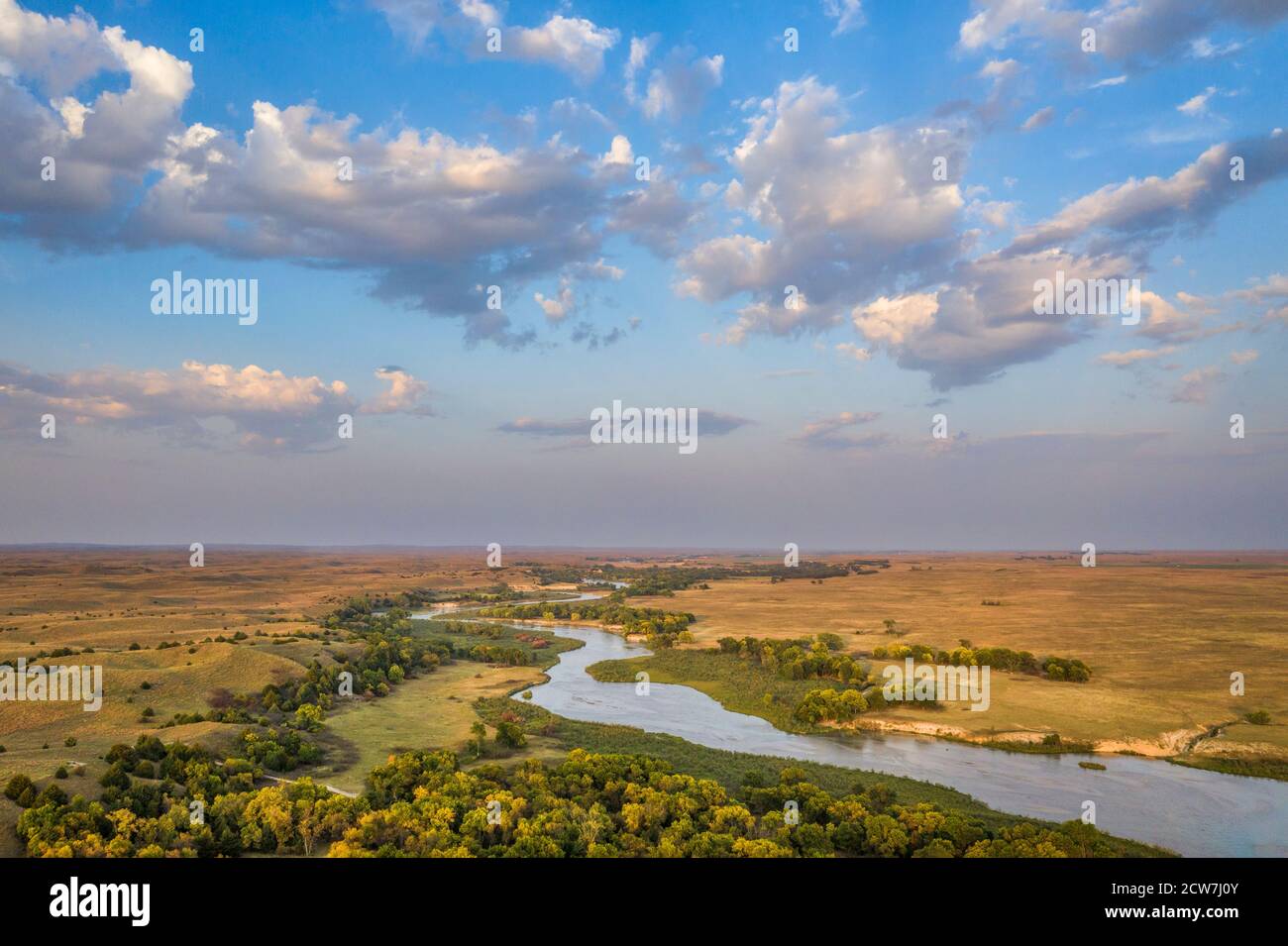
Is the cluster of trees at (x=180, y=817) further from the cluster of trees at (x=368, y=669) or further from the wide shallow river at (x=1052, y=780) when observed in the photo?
the wide shallow river at (x=1052, y=780)

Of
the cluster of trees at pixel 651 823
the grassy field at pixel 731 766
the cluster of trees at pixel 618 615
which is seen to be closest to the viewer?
the cluster of trees at pixel 651 823

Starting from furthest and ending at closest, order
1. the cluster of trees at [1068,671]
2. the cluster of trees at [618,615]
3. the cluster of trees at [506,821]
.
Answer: the cluster of trees at [618,615] < the cluster of trees at [1068,671] < the cluster of trees at [506,821]

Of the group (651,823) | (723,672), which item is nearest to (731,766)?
(651,823)

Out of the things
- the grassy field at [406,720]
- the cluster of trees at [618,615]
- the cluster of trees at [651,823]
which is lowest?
the cluster of trees at [618,615]

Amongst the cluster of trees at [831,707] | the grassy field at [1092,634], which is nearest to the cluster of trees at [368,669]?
the grassy field at [1092,634]

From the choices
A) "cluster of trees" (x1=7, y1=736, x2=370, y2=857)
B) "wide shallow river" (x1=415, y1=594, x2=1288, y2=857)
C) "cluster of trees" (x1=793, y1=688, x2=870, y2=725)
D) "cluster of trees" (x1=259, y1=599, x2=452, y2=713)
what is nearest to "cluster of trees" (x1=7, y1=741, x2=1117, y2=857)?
"cluster of trees" (x1=7, y1=736, x2=370, y2=857)

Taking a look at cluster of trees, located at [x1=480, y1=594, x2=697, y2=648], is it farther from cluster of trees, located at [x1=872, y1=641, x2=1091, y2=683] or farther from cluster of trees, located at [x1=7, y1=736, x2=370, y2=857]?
cluster of trees, located at [x1=7, y1=736, x2=370, y2=857]
